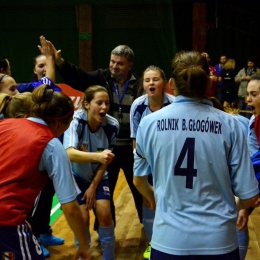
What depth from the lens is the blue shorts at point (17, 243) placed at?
227 cm

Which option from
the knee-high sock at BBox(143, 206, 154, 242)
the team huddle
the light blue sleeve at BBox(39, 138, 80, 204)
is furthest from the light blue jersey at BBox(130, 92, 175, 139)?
the light blue sleeve at BBox(39, 138, 80, 204)

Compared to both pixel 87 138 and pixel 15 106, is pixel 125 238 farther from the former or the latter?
pixel 15 106

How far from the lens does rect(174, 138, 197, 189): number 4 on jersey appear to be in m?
2.08

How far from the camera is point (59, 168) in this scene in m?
2.24

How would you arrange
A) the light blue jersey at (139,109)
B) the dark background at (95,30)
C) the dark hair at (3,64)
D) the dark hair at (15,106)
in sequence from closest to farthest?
the dark hair at (15,106) → the light blue jersey at (139,109) → the dark hair at (3,64) → the dark background at (95,30)

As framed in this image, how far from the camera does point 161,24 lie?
322 inches

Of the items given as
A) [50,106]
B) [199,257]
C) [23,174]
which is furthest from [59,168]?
[199,257]

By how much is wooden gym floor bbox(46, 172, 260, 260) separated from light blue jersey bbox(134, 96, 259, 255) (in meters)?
2.30

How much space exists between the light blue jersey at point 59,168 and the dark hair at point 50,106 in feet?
0.56

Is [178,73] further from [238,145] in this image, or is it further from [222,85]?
[222,85]

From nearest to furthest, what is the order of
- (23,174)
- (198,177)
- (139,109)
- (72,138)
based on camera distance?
(198,177) → (23,174) → (72,138) → (139,109)

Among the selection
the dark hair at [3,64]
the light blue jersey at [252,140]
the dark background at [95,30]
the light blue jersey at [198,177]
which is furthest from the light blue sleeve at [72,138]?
the dark background at [95,30]

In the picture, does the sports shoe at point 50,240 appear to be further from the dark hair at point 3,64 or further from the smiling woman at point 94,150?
the dark hair at point 3,64

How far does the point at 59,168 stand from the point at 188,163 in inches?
23.8
